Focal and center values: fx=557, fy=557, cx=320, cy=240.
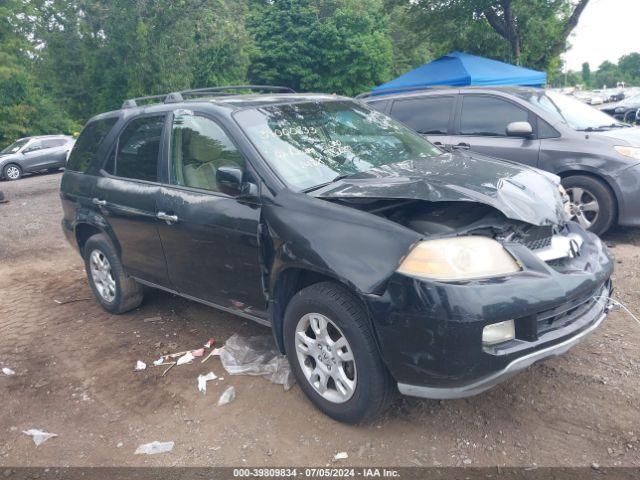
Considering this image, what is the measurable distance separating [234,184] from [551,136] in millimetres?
4405

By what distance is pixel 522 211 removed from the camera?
297 centimetres

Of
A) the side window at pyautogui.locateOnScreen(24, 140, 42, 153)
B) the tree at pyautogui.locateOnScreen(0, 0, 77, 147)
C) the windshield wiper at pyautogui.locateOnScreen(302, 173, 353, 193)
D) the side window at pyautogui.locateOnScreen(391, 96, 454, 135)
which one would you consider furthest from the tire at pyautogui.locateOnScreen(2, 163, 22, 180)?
the windshield wiper at pyautogui.locateOnScreen(302, 173, 353, 193)

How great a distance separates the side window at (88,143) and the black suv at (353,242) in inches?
13.3

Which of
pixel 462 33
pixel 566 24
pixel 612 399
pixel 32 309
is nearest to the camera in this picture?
pixel 612 399

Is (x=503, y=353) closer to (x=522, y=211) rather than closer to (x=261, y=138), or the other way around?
(x=522, y=211)

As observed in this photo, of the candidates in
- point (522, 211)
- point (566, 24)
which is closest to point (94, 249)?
point (522, 211)

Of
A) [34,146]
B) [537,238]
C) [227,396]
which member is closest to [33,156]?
[34,146]

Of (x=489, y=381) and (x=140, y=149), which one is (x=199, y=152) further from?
(x=489, y=381)

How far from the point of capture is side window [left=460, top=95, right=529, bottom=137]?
260 inches

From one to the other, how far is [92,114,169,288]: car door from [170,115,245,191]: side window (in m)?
0.21

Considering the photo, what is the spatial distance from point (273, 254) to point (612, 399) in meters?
2.12

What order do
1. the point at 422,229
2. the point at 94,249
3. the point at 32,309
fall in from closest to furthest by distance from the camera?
the point at 422,229
the point at 94,249
the point at 32,309

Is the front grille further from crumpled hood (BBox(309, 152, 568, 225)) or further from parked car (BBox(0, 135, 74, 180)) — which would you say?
parked car (BBox(0, 135, 74, 180))

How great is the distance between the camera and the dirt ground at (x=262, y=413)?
2918mm
